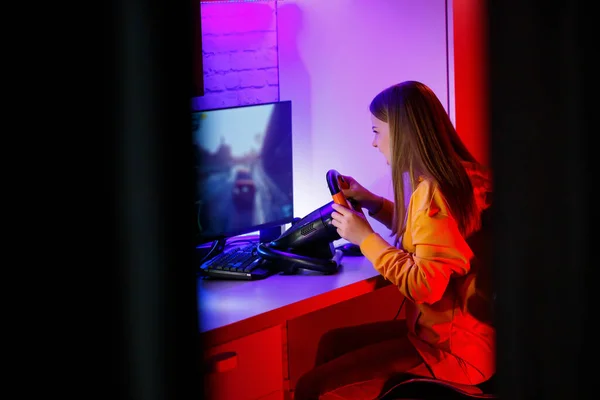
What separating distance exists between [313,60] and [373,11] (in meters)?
0.27

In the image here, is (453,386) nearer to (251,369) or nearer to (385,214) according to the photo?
(251,369)

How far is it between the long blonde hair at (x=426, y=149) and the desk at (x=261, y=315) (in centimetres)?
29

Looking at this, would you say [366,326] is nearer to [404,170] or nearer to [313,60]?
[404,170]

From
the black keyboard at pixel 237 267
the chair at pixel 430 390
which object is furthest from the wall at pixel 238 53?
the chair at pixel 430 390

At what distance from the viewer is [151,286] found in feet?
1.82

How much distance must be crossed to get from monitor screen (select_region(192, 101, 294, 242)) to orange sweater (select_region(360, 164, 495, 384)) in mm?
520

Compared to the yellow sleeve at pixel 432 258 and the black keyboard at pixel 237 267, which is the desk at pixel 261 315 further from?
the yellow sleeve at pixel 432 258

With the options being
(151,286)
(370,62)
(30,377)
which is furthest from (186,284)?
(370,62)

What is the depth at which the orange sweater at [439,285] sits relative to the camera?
1.64 meters

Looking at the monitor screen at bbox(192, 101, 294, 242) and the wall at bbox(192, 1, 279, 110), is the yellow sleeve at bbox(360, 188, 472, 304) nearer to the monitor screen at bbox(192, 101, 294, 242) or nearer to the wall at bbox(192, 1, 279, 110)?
the monitor screen at bbox(192, 101, 294, 242)

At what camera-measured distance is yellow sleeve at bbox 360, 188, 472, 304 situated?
1639 mm

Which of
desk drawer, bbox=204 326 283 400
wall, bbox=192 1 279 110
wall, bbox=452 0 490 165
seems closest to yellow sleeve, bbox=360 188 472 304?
desk drawer, bbox=204 326 283 400

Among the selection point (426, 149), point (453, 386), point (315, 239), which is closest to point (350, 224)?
point (315, 239)

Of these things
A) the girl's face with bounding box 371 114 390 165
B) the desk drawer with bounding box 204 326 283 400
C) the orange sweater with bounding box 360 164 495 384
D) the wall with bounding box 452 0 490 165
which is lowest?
the desk drawer with bounding box 204 326 283 400
